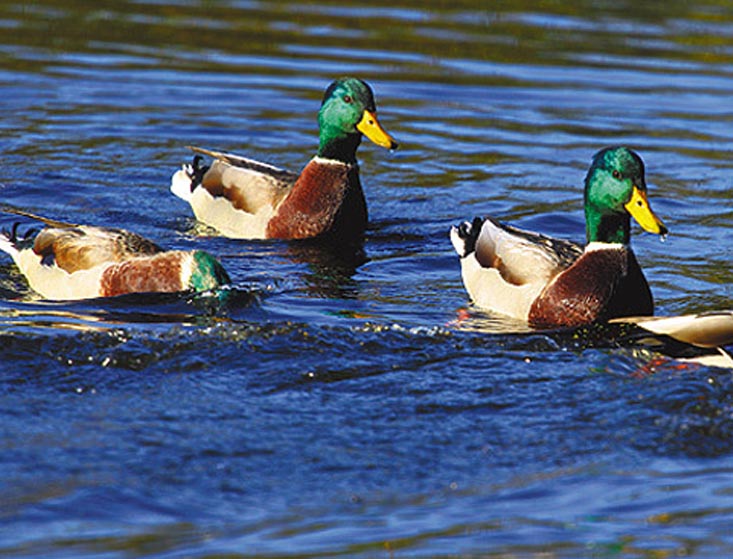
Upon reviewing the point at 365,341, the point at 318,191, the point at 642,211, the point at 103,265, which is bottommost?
the point at 365,341

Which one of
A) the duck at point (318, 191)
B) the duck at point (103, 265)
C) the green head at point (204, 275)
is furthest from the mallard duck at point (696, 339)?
A: the duck at point (318, 191)

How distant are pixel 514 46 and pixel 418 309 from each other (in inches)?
320

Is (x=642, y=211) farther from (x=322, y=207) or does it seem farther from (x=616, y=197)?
(x=322, y=207)

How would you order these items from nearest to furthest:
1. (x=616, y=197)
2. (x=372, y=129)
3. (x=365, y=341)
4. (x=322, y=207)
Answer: (x=365, y=341) → (x=616, y=197) → (x=372, y=129) → (x=322, y=207)

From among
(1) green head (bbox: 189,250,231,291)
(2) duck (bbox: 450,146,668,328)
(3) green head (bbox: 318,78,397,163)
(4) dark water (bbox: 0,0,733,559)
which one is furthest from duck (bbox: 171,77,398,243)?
(1) green head (bbox: 189,250,231,291)

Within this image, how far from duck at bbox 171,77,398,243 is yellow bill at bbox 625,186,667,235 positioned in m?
2.52

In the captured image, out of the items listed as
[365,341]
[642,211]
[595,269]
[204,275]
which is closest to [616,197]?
[642,211]

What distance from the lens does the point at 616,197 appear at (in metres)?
8.39

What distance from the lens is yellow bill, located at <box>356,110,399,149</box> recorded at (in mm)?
10578

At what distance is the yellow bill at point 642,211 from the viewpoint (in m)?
8.15

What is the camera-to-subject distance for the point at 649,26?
57.0 feet

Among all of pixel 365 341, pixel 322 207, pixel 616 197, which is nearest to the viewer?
pixel 365 341

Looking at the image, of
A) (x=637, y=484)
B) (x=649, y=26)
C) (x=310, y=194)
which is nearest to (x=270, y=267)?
(x=310, y=194)

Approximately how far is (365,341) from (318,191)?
133 inches
